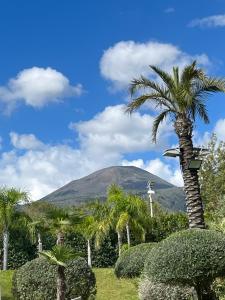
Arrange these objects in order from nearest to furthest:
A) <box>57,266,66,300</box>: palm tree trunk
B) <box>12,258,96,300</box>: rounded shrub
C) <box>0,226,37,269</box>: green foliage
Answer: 1. <box>57,266,66,300</box>: palm tree trunk
2. <box>12,258,96,300</box>: rounded shrub
3. <box>0,226,37,269</box>: green foliage

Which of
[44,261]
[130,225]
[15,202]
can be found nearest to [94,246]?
[130,225]

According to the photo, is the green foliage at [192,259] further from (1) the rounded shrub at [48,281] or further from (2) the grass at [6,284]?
(2) the grass at [6,284]

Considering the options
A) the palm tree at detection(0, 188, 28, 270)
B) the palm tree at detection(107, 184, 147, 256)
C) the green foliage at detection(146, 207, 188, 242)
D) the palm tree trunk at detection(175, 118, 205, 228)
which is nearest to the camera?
the palm tree trunk at detection(175, 118, 205, 228)

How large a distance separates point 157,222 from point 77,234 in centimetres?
566

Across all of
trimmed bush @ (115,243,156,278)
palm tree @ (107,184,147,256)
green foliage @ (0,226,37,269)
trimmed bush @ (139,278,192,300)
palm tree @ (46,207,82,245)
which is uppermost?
palm tree @ (107,184,147,256)

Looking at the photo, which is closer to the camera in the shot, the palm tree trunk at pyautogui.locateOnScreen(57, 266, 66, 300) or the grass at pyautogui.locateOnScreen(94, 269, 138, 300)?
the palm tree trunk at pyautogui.locateOnScreen(57, 266, 66, 300)

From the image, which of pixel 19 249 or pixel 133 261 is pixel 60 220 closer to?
pixel 133 261

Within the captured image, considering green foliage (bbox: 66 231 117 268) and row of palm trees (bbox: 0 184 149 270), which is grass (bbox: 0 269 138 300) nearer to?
row of palm trees (bbox: 0 184 149 270)

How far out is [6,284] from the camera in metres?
21.3

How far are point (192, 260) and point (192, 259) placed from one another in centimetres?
3

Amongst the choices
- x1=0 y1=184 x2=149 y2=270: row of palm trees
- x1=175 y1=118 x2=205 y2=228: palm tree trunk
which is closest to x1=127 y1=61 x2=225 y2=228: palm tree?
x1=175 y1=118 x2=205 y2=228: palm tree trunk

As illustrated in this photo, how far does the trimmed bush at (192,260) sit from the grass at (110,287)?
18.3 feet

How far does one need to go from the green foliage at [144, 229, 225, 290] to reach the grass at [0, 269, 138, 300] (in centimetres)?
564

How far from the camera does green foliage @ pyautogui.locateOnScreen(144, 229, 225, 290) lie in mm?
14102
